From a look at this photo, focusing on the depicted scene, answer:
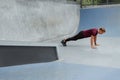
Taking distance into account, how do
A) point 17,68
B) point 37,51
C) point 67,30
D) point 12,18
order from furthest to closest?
point 67,30 → point 12,18 → point 37,51 → point 17,68

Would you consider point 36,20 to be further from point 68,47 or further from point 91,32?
point 91,32

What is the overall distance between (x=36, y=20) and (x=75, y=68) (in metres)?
4.44

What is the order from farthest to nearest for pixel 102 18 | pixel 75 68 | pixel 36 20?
pixel 102 18, pixel 36 20, pixel 75 68

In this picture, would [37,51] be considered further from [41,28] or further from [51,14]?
[51,14]

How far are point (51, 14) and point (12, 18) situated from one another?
3.02 meters

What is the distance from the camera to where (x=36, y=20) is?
1137cm

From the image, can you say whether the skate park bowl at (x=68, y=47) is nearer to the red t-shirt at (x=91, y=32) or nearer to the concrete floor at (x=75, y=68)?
the concrete floor at (x=75, y=68)

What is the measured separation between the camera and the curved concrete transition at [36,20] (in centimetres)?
955

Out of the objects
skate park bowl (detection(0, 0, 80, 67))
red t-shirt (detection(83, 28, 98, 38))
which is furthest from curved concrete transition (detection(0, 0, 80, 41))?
red t-shirt (detection(83, 28, 98, 38))

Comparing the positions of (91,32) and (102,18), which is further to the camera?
(102,18)

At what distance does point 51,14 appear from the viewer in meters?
12.6

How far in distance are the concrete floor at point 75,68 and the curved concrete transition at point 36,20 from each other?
1.79m

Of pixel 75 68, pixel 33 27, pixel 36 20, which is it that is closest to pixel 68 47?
pixel 33 27

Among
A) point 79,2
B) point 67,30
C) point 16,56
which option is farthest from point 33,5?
point 79,2
